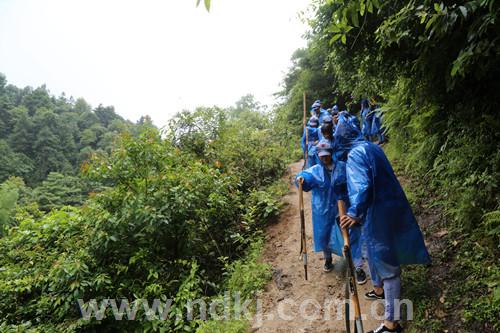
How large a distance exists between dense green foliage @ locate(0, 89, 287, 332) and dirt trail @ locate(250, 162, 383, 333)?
0.28 meters

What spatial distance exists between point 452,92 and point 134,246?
4.90m

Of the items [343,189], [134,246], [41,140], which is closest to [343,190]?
[343,189]

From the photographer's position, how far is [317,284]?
3.99 m

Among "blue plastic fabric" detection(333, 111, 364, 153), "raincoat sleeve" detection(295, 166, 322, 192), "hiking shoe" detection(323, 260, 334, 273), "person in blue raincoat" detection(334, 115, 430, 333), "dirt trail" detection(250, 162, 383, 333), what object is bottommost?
"dirt trail" detection(250, 162, 383, 333)

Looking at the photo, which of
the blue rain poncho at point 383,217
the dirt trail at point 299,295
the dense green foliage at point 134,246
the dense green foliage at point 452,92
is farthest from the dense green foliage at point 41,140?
the blue rain poncho at point 383,217

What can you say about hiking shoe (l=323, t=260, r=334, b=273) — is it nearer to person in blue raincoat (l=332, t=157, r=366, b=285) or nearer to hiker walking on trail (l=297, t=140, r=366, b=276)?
hiker walking on trail (l=297, t=140, r=366, b=276)

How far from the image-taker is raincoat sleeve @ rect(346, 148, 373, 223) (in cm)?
238

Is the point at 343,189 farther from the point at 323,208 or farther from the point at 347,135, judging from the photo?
the point at 323,208

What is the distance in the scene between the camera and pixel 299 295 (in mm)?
3906

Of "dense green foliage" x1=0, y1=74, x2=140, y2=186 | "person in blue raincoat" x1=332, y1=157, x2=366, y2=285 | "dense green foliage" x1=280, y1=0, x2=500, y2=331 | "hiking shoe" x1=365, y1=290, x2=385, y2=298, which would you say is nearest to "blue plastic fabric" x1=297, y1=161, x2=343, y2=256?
"person in blue raincoat" x1=332, y1=157, x2=366, y2=285

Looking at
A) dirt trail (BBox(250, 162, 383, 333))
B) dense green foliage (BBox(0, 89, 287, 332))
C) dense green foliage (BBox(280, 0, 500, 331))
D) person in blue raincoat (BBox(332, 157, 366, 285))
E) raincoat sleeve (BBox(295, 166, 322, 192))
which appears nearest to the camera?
dense green foliage (BBox(280, 0, 500, 331))

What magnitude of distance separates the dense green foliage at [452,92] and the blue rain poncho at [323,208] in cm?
119

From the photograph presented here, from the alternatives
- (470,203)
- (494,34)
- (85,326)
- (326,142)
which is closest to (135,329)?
(85,326)

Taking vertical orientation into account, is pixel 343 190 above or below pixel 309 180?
below
